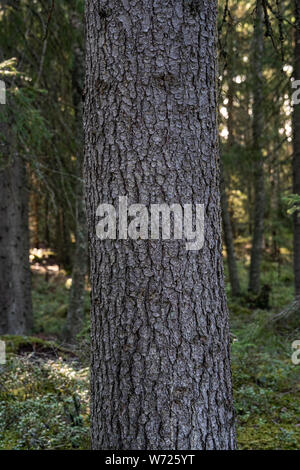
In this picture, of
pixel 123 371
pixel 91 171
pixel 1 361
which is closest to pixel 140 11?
pixel 91 171

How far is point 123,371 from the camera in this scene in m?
2.13

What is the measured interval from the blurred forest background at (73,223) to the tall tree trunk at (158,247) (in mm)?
843

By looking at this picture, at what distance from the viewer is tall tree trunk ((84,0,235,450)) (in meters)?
2.09

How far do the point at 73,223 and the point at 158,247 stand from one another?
812 centimetres

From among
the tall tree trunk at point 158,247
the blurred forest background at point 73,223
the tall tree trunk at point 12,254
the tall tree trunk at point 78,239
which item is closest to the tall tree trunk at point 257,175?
the blurred forest background at point 73,223

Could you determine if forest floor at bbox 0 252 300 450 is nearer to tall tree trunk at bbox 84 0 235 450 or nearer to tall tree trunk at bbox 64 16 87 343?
tall tree trunk at bbox 84 0 235 450

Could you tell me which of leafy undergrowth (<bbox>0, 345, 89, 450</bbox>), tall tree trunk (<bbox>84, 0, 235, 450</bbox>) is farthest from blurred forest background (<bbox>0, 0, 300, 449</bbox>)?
tall tree trunk (<bbox>84, 0, 235, 450</bbox>)

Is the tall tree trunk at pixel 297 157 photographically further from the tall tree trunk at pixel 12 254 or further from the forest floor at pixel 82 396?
the tall tree trunk at pixel 12 254

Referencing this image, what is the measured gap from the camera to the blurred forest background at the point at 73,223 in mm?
3811

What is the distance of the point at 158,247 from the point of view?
2104 millimetres

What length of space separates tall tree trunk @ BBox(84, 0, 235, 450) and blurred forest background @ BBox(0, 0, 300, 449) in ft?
2.77

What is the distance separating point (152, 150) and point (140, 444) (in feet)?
5.00

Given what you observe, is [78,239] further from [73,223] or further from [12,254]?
[73,223]

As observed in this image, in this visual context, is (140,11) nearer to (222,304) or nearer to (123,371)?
(222,304)
